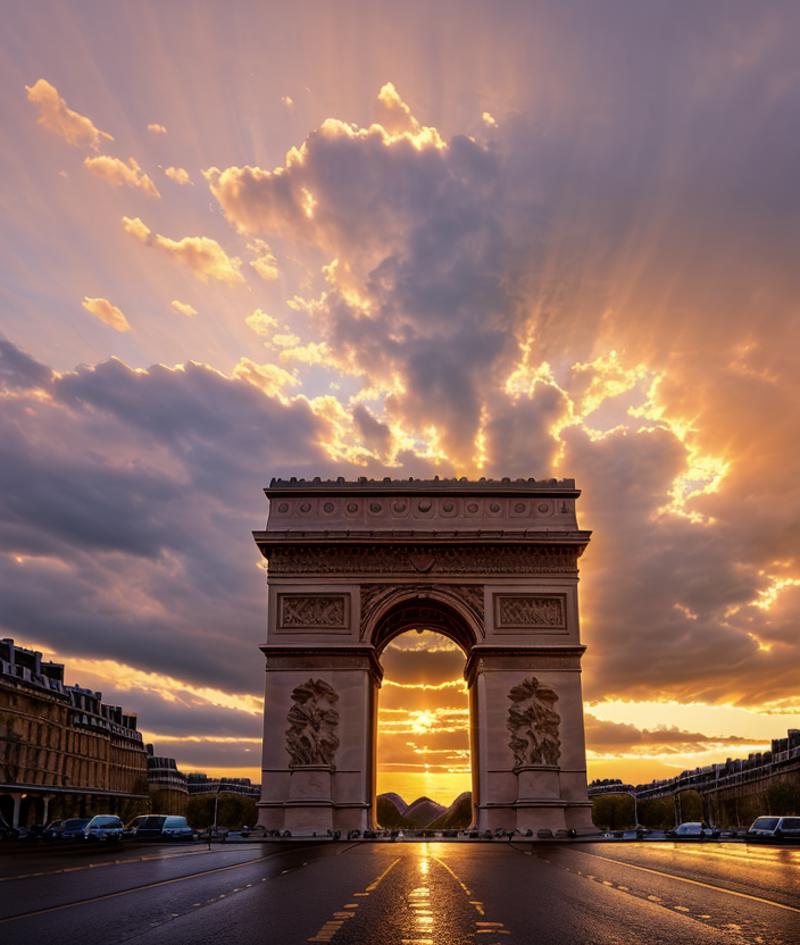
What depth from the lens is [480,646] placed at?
47.6 m

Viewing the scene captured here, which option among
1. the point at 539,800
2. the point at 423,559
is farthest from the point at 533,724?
the point at 423,559

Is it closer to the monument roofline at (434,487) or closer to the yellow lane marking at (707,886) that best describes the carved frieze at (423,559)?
the monument roofline at (434,487)

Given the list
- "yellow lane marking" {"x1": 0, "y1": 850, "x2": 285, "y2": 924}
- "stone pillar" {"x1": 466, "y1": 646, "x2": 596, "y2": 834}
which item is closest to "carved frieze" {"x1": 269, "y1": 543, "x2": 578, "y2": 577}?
"stone pillar" {"x1": 466, "y1": 646, "x2": 596, "y2": 834}

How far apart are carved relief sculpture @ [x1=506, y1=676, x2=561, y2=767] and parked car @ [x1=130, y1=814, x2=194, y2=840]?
16069mm

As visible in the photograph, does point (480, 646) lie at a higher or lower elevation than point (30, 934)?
higher

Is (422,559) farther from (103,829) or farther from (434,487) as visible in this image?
(103,829)

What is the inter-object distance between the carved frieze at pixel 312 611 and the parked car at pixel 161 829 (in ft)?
34.6

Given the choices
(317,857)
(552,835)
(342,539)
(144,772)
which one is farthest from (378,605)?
(144,772)

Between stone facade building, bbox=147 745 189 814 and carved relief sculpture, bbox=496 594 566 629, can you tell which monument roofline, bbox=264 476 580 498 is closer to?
carved relief sculpture, bbox=496 594 566 629

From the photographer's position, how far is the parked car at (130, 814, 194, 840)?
156 feet

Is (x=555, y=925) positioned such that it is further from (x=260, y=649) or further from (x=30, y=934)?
(x=260, y=649)

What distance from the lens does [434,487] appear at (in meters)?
50.7

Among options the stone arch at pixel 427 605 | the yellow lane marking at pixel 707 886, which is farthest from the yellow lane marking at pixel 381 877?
the stone arch at pixel 427 605

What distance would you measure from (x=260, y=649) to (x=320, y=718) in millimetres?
4355
